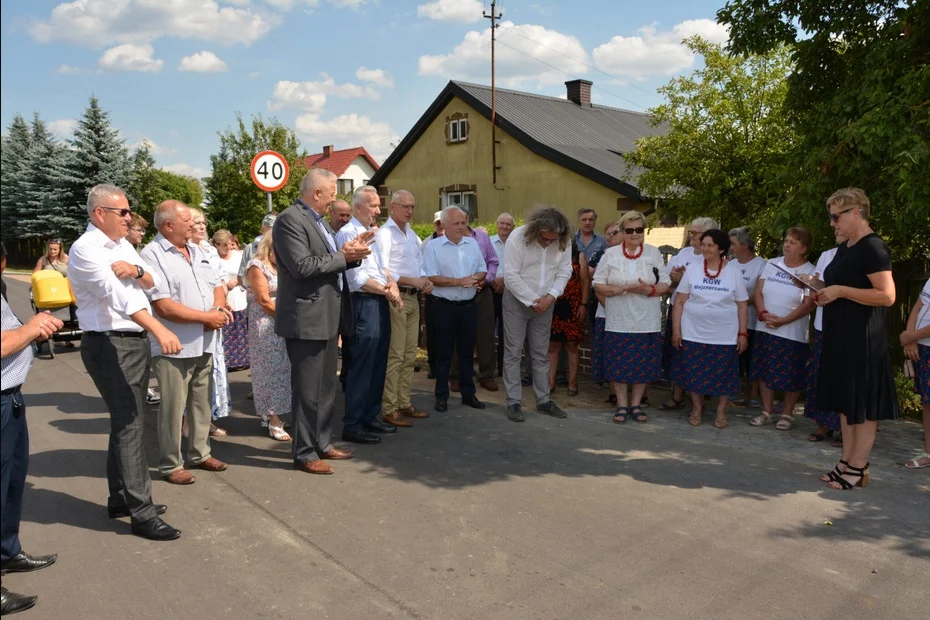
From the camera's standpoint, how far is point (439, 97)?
25938 mm

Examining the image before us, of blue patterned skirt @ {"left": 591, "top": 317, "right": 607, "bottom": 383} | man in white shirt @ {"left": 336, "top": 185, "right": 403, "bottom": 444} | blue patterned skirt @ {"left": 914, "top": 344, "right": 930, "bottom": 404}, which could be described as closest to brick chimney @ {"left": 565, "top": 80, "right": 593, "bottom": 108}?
blue patterned skirt @ {"left": 591, "top": 317, "right": 607, "bottom": 383}

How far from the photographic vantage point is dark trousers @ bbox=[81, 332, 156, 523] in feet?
13.9

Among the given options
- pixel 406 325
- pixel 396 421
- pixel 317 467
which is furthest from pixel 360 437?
pixel 406 325

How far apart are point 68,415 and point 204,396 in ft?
9.51

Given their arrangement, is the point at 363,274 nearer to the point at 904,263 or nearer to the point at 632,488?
the point at 632,488

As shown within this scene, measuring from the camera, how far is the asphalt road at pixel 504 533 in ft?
11.8

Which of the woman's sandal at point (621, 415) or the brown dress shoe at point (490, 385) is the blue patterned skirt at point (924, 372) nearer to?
the woman's sandal at point (621, 415)

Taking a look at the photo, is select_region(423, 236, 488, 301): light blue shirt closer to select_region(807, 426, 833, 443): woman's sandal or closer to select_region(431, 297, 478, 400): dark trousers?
select_region(431, 297, 478, 400): dark trousers

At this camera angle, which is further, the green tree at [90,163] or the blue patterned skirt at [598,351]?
the green tree at [90,163]

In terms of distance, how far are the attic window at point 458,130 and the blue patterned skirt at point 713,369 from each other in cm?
1979

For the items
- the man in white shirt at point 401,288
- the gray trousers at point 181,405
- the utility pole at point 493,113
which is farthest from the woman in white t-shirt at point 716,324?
the utility pole at point 493,113

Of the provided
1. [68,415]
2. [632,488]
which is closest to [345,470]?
[632,488]

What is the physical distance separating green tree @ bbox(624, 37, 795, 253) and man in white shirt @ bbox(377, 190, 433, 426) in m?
8.24

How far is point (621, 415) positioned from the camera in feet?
22.7
